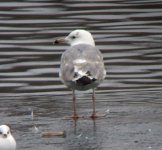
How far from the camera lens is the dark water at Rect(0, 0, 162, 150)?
10258mm

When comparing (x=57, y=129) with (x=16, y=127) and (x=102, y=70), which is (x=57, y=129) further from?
(x=102, y=70)

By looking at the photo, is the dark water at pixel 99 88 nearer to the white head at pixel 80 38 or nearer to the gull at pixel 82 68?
the gull at pixel 82 68

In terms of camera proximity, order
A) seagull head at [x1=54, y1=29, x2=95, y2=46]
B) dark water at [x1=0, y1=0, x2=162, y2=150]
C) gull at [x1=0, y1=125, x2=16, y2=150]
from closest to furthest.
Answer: gull at [x1=0, y1=125, x2=16, y2=150], dark water at [x1=0, y1=0, x2=162, y2=150], seagull head at [x1=54, y1=29, x2=95, y2=46]

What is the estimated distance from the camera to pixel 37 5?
69.9 feet

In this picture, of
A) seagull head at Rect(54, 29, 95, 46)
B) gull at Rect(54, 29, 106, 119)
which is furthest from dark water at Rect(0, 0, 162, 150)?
seagull head at Rect(54, 29, 95, 46)

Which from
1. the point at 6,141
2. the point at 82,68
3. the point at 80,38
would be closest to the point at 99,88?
the point at 80,38

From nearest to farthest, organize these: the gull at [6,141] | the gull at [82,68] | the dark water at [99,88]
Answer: the gull at [6,141] → the dark water at [99,88] → the gull at [82,68]

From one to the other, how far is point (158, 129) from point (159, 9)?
1069 cm

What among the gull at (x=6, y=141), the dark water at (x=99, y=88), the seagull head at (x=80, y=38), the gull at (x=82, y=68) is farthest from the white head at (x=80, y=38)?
the gull at (x=6, y=141)

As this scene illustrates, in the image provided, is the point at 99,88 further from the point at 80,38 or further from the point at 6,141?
the point at 6,141

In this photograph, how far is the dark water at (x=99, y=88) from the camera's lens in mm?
10258

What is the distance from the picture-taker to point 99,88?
14.0 metres

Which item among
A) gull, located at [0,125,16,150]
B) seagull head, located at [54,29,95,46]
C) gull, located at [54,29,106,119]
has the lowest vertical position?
gull, located at [0,125,16,150]

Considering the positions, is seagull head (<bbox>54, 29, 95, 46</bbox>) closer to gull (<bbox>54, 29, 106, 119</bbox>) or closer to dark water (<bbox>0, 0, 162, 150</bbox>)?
gull (<bbox>54, 29, 106, 119</bbox>)
